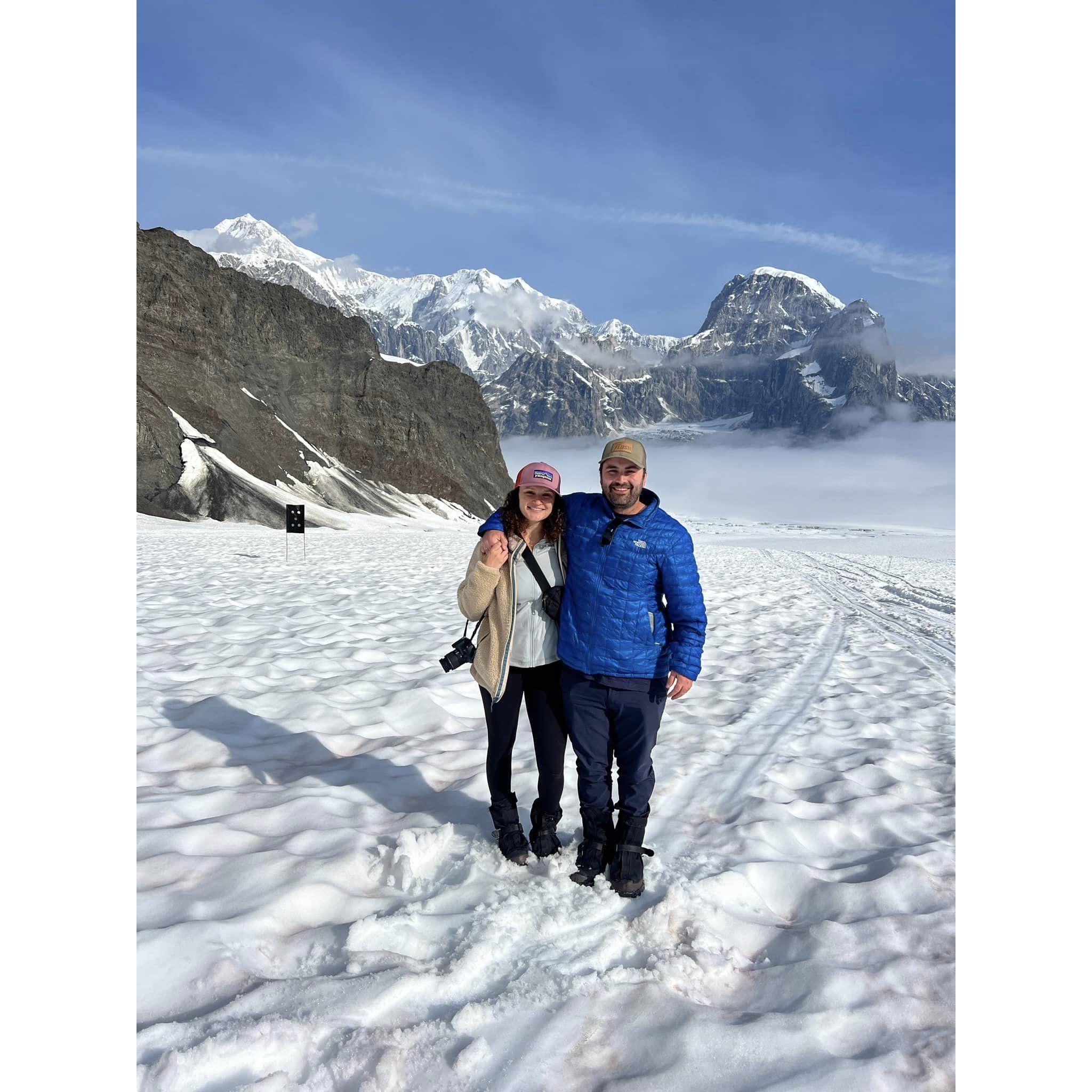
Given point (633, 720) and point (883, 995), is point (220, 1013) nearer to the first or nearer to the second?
point (633, 720)

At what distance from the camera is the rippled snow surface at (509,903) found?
2266 millimetres

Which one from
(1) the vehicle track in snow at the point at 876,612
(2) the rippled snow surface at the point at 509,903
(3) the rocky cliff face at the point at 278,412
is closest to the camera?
(2) the rippled snow surface at the point at 509,903

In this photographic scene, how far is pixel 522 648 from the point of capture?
11.0 feet

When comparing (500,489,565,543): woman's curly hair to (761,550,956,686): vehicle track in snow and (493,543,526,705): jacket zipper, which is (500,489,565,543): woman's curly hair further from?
(761,550,956,686): vehicle track in snow

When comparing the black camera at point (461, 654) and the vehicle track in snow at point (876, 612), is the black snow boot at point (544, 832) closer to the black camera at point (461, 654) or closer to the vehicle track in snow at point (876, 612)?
the black camera at point (461, 654)

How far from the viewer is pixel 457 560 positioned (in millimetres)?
20953

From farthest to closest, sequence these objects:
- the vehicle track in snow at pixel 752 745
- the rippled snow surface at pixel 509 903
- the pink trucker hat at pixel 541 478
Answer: the vehicle track in snow at pixel 752 745
the pink trucker hat at pixel 541 478
the rippled snow surface at pixel 509 903

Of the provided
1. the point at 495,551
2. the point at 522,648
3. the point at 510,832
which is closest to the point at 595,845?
the point at 510,832

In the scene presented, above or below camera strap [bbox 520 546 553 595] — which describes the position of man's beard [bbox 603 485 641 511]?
above

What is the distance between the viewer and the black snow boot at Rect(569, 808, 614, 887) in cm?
324


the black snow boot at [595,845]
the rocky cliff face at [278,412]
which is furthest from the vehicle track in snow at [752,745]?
the rocky cliff face at [278,412]

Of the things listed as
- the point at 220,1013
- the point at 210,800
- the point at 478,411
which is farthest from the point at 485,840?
the point at 478,411

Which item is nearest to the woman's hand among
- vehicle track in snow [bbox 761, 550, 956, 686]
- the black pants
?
the black pants

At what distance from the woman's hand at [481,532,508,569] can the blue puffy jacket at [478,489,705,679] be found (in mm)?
68
